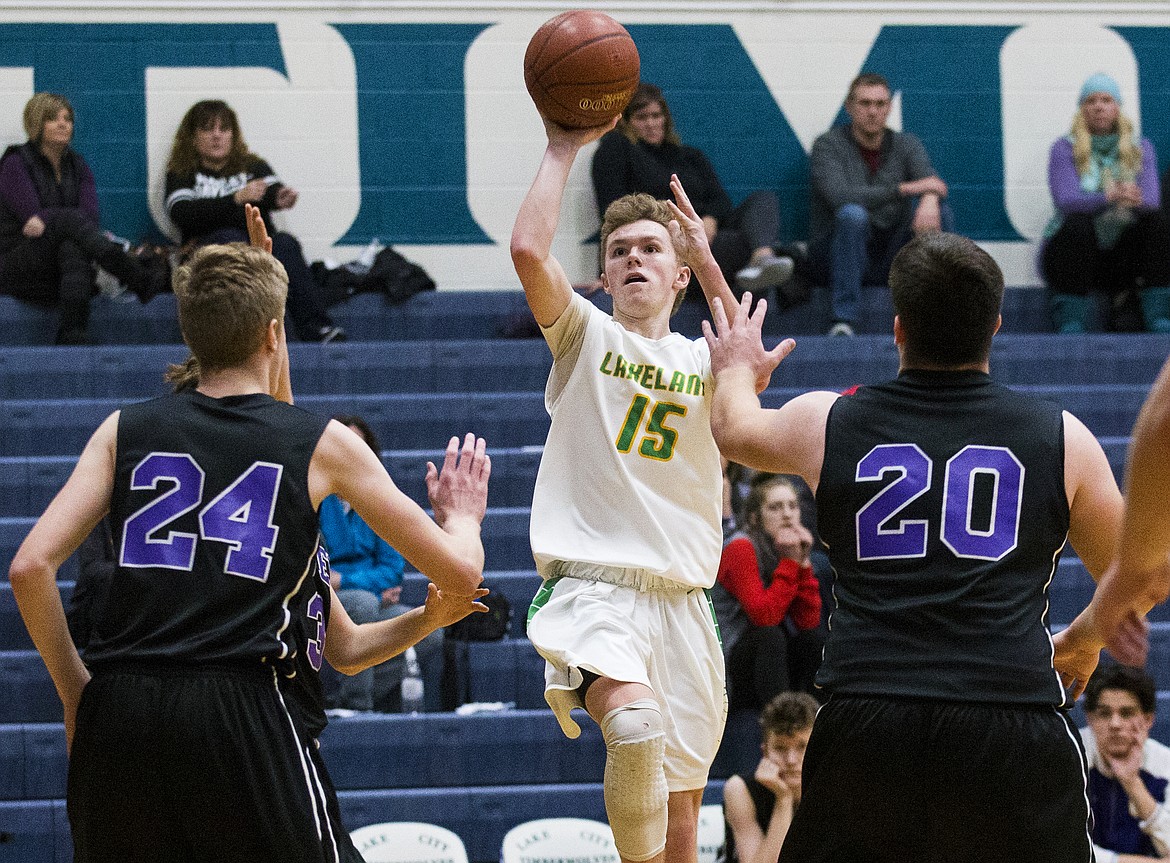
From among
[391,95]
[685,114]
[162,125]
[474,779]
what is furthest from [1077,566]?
[162,125]

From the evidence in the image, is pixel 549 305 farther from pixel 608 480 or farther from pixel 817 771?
pixel 817 771

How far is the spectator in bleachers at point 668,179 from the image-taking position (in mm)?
10320

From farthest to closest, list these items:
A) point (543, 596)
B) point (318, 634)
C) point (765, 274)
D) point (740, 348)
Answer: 1. point (765, 274)
2. point (543, 596)
3. point (740, 348)
4. point (318, 634)

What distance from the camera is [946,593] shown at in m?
3.52

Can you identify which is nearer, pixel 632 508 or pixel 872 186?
pixel 632 508

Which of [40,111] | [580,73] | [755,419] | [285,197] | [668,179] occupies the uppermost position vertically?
[40,111]

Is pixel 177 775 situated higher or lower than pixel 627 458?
lower

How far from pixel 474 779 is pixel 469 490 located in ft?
12.6

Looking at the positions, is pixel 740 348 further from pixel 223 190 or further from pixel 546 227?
pixel 223 190

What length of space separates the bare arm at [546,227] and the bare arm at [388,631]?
3.61 ft

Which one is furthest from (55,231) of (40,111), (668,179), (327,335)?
(668,179)

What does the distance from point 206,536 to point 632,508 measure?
170 cm

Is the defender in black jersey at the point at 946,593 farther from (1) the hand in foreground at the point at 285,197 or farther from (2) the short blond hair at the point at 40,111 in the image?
(2) the short blond hair at the point at 40,111

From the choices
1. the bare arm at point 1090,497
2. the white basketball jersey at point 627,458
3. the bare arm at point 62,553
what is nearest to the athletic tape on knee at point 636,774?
the white basketball jersey at point 627,458
